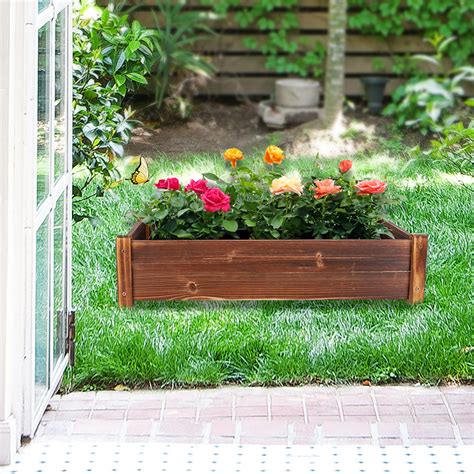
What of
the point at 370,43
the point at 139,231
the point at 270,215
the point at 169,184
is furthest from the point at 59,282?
the point at 370,43

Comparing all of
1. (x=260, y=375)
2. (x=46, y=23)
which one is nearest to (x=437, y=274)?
(x=260, y=375)

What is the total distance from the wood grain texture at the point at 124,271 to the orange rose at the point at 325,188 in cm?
60

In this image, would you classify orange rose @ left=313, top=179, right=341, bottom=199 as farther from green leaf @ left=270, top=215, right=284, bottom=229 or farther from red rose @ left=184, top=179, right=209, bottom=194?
red rose @ left=184, top=179, right=209, bottom=194

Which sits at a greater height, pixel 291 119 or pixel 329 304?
pixel 291 119

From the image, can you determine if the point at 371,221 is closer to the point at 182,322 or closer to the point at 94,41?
the point at 182,322

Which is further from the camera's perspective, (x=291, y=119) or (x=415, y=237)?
(x=291, y=119)

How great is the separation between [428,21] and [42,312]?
3.28 m

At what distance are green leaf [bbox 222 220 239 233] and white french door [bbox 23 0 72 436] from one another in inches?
19.7

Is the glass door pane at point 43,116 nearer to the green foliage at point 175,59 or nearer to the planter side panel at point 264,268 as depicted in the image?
the planter side panel at point 264,268

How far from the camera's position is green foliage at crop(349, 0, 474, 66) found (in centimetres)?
560

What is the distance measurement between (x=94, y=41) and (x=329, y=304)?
3.73 ft

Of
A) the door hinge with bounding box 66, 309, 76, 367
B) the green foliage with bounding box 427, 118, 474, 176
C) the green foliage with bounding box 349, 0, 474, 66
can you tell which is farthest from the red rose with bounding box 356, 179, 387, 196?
the green foliage with bounding box 349, 0, 474, 66

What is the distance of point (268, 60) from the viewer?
5.46 meters

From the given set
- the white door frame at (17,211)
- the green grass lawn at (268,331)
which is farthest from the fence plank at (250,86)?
the white door frame at (17,211)
